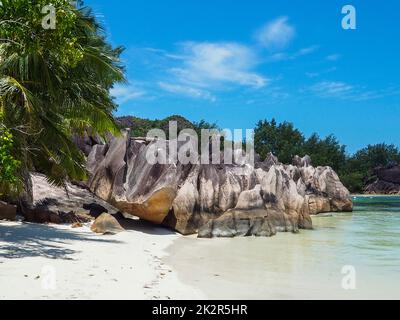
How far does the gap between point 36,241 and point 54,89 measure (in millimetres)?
3463

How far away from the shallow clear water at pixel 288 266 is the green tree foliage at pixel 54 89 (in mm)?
3887

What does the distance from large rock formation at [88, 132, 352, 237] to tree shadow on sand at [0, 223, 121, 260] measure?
299 centimetres

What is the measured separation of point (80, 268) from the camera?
8.03 m

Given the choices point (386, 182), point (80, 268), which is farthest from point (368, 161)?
point (80, 268)

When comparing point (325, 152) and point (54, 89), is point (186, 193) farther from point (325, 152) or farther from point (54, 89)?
point (325, 152)

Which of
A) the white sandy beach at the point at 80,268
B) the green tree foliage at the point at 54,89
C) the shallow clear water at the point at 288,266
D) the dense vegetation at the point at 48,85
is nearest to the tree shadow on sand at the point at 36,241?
the white sandy beach at the point at 80,268

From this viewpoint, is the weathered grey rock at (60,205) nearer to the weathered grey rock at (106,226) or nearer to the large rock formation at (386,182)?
the weathered grey rock at (106,226)

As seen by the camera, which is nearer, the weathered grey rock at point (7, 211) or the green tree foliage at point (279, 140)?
the weathered grey rock at point (7, 211)

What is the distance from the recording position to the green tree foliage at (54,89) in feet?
27.2

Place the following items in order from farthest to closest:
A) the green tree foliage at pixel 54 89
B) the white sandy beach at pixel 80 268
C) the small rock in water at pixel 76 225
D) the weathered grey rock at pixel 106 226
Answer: the small rock in water at pixel 76 225
the weathered grey rock at pixel 106 226
the green tree foliage at pixel 54 89
the white sandy beach at pixel 80 268

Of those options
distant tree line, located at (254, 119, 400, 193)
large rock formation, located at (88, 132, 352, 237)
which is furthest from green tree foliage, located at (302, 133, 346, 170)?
large rock formation, located at (88, 132, 352, 237)

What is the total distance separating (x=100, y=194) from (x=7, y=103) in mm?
7313
